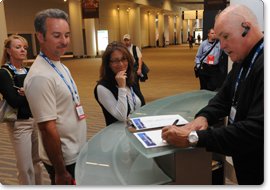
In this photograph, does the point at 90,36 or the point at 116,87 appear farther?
the point at 90,36

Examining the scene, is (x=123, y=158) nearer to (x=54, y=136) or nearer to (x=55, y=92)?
(x=54, y=136)

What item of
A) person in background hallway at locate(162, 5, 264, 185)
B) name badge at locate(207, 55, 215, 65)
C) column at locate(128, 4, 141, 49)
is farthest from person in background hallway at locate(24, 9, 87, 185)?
column at locate(128, 4, 141, 49)

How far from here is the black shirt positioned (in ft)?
3.96

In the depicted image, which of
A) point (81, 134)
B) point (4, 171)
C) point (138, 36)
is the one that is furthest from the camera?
point (138, 36)

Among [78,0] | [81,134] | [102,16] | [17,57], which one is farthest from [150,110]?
[102,16]

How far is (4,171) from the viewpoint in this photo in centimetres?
320

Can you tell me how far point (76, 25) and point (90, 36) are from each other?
1.43 m

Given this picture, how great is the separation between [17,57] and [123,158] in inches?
80.0

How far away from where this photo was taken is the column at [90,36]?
19.7 metres

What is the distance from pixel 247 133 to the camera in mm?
1206

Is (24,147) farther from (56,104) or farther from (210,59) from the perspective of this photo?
(210,59)

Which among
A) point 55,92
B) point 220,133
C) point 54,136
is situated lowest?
point 54,136

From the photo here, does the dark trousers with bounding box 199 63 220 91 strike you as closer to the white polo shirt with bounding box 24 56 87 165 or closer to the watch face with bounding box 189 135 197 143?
the white polo shirt with bounding box 24 56 87 165

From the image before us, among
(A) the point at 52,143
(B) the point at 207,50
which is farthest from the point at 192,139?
(B) the point at 207,50
